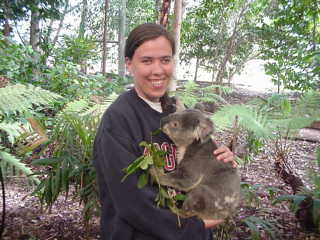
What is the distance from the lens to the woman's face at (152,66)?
1.81m

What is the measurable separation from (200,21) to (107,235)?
14025mm

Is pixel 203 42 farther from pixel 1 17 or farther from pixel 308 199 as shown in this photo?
pixel 308 199

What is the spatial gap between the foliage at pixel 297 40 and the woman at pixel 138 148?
2.27 m

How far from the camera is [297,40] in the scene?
8805mm

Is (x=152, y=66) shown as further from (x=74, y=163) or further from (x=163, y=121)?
(x=74, y=163)

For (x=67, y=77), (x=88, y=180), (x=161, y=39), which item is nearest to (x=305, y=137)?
(x=67, y=77)

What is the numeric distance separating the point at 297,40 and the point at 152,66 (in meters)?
8.25

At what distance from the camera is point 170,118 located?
76.6 inches

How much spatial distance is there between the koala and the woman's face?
206mm

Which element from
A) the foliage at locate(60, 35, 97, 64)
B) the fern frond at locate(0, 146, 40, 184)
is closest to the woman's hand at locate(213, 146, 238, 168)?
the fern frond at locate(0, 146, 40, 184)

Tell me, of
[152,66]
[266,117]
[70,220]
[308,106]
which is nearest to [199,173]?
[152,66]

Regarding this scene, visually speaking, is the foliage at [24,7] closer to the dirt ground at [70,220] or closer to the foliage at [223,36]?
Answer: the dirt ground at [70,220]

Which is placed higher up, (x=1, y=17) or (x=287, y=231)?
(x=1, y=17)

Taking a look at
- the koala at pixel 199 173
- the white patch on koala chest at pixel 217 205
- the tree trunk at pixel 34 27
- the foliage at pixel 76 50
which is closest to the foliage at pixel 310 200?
the koala at pixel 199 173
